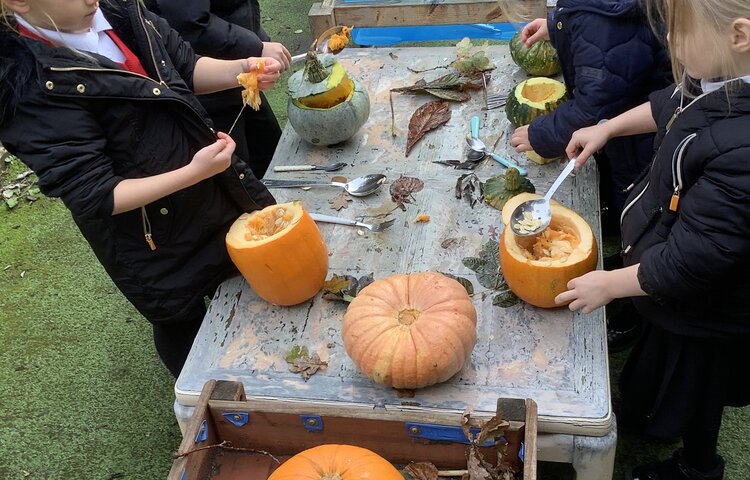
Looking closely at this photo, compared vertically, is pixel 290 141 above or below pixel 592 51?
below

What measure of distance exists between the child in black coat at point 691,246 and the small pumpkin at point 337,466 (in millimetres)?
655

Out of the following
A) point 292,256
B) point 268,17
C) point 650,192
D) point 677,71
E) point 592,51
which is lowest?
point 268,17

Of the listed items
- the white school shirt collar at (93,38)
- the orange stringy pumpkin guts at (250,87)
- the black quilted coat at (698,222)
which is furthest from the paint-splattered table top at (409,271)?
the white school shirt collar at (93,38)

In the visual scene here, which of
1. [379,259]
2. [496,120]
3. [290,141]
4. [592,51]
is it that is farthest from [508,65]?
[379,259]

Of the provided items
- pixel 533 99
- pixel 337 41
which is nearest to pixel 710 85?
pixel 533 99

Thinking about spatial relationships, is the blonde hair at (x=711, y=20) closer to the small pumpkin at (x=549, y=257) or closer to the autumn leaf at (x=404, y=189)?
the small pumpkin at (x=549, y=257)

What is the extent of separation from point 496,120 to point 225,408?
1578 millimetres

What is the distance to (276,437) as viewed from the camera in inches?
62.4

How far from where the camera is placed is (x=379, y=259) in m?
2.07

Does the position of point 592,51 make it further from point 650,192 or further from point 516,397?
point 516,397

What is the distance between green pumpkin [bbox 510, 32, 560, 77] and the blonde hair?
1216mm

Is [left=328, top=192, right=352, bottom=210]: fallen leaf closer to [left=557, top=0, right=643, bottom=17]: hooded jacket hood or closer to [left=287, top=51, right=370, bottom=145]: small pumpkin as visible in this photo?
[left=287, top=51, right=370, bottom=145]: small pumpkin

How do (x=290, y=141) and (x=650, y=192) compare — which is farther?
(x=290, y=141)

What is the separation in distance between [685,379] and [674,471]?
1.47 feet
